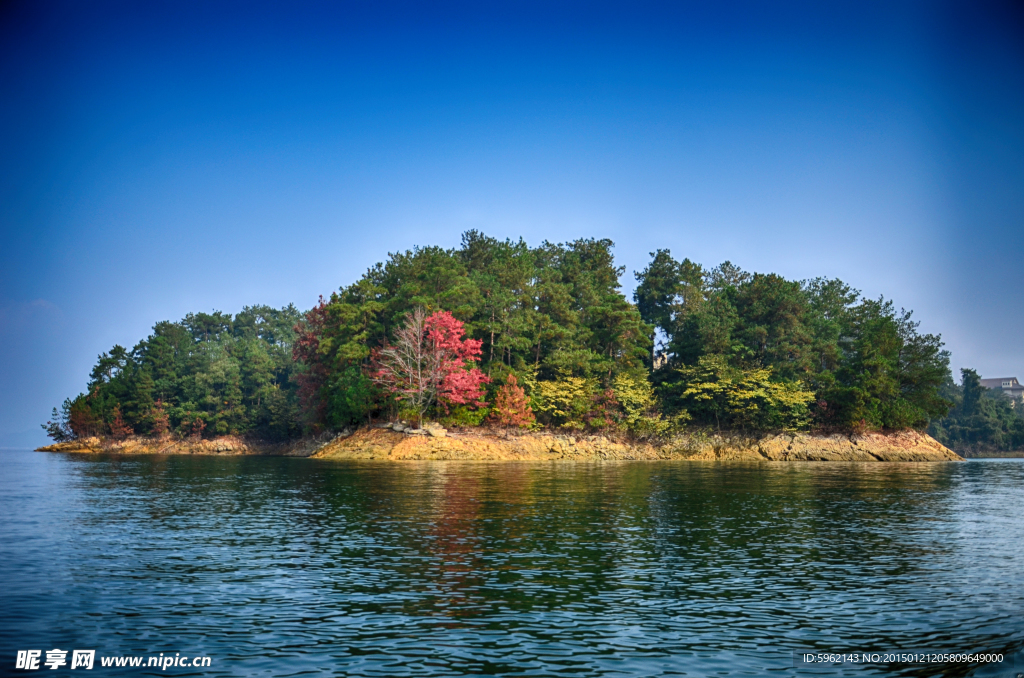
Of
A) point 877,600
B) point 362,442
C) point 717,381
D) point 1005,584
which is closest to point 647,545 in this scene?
point 877,600

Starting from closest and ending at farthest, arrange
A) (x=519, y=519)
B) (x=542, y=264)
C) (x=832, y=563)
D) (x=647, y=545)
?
(x=832, y=563) < (x=647, y=545) < (x=519, y=519) < (x=542, y=264)

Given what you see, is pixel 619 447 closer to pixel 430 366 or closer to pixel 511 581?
pixel 430 366

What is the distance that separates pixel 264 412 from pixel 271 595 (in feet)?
262

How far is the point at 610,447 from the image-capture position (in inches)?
2640

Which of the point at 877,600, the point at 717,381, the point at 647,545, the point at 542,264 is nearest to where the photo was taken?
the point at 877,600

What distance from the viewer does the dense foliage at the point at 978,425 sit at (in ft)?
334

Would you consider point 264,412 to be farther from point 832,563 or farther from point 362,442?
point 832,563

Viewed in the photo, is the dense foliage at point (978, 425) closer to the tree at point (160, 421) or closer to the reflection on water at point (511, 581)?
the reflection on water at point (511, 581)

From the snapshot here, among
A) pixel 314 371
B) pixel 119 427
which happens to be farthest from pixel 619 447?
pixel 119 427

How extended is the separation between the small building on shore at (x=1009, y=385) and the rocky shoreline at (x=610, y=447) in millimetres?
119479

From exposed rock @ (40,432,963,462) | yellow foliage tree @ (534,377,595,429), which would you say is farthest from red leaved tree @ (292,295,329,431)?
yellow foliage tree @ (534,377,595,429)

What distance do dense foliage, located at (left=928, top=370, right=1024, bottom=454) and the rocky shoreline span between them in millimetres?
40310

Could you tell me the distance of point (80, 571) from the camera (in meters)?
15.2

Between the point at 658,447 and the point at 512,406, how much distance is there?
55.5ft
